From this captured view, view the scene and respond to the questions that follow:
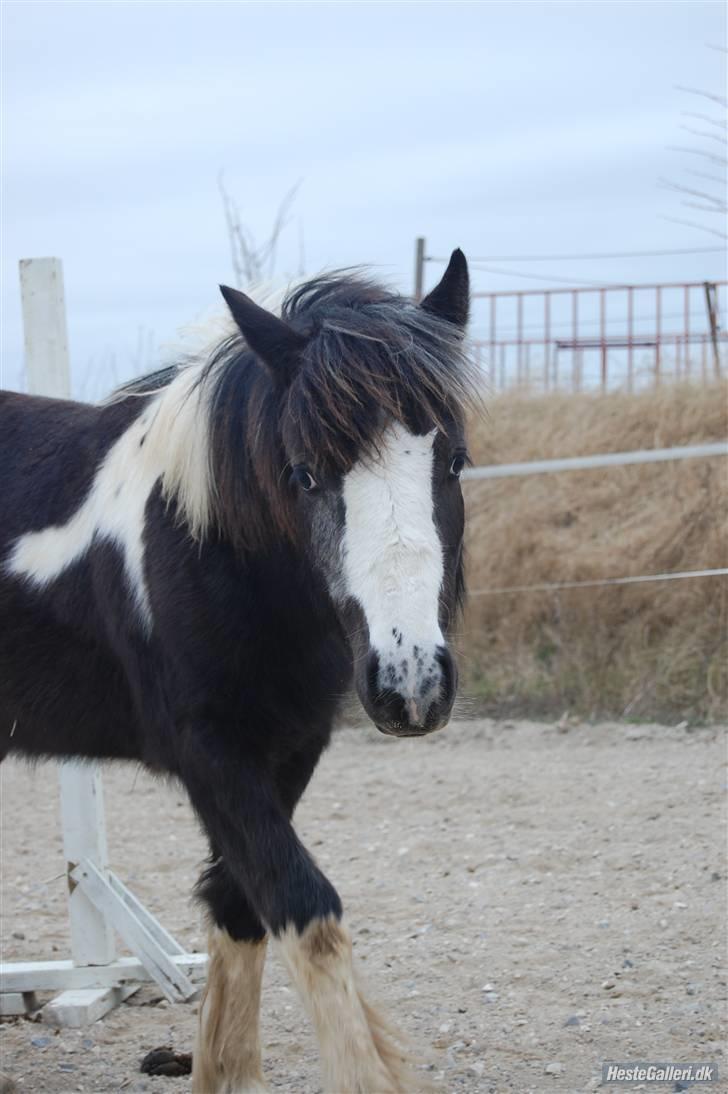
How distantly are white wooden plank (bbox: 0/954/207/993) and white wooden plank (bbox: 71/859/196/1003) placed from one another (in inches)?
3.1

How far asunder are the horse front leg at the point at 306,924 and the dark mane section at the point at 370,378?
84 centimetres

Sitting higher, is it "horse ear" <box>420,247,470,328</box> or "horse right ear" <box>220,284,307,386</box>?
"horse ear" <box>420,247,470,328</box>

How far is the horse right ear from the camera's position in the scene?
3.15 meters

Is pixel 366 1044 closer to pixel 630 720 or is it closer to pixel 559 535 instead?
pixel 630 720

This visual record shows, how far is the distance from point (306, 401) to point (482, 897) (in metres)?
3.02

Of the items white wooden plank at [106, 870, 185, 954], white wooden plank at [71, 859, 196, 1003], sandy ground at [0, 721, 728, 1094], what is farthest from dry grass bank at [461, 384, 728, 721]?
white wooden plank at [71, 859, 196, 1003]

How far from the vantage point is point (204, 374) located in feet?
11.4

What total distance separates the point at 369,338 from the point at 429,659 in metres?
0.87

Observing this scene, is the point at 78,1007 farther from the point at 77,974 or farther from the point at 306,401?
the point at 306,401

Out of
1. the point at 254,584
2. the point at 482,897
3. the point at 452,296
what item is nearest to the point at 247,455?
the point at 254,584

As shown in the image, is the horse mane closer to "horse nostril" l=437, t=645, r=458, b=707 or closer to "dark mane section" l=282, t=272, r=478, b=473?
"dark mane section" l=282, t=272, r=478, b=473

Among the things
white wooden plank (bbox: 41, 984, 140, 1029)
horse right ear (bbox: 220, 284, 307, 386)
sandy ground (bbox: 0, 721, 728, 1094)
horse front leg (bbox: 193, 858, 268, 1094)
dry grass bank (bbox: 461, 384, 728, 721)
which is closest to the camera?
horse right ear (bbox: 220, 284, 307, 386)

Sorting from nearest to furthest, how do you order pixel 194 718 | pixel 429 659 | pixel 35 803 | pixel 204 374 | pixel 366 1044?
pixel 429 659 < pixel 366 1044 < pixel 194 718 < pixel 204 374 < pixel 35 803

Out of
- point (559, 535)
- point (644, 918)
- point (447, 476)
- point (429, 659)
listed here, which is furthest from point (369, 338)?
point (559, 535)
